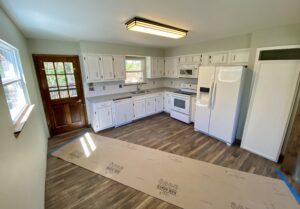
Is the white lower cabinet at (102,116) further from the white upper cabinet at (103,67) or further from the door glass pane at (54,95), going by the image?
the door glass pane at (54,95)

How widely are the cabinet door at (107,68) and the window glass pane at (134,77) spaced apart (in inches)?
31.8

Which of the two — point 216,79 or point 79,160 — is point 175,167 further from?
point 216,79

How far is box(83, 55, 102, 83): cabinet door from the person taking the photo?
377 centimetres

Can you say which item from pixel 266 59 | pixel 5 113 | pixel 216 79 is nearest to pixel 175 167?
pixel 216 79

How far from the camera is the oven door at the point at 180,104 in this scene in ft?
14.1

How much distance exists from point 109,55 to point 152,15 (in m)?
2.52

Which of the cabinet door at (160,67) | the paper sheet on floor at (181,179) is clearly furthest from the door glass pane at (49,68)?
the cabinet door at (160,67)

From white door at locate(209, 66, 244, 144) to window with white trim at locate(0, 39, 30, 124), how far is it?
3722mm

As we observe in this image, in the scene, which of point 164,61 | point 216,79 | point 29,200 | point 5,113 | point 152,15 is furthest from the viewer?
point 164,61

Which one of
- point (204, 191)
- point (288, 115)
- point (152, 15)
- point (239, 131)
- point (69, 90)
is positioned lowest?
point (204, 191)

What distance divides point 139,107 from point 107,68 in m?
1.65

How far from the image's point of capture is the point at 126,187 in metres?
2.15

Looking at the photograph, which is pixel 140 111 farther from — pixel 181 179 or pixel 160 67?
pixel 181 179

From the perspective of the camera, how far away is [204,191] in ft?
6.73
